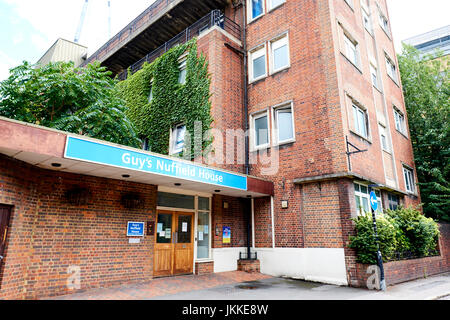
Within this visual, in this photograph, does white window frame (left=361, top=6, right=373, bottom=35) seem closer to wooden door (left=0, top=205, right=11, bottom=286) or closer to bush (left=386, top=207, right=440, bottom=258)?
bush (left=386, top=207, right=440, bottom=258)

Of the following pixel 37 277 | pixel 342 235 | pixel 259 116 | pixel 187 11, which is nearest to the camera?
pixel 37 277

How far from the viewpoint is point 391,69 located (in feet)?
61.5

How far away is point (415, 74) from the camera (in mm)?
21719

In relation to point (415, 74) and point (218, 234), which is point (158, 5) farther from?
point (415, 74)

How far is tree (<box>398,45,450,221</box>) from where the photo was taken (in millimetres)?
16344

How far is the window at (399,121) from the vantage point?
17.4 metres

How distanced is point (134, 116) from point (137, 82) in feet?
6.94

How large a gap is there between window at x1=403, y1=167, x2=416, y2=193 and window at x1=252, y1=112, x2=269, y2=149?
876 cm

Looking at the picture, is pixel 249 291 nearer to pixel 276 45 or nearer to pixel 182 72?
pixel 276 45

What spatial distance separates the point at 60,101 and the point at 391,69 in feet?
61.3

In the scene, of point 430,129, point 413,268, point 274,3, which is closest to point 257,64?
point 274,3

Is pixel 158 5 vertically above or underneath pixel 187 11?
above
